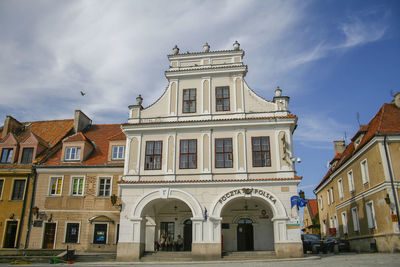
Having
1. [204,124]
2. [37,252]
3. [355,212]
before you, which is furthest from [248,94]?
[37,252]

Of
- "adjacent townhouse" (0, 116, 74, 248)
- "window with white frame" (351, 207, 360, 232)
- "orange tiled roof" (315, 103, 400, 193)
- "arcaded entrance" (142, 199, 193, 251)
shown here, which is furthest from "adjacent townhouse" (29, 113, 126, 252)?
"window with white frame" (351, 207, 360, 232)

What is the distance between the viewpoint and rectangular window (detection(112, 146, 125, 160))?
27462mm

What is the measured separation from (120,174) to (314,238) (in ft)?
51.7

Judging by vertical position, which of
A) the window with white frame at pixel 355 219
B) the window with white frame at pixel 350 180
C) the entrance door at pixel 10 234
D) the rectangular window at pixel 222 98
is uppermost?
the rectangular window at pixel 222 98

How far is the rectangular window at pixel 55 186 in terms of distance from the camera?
1061 inches

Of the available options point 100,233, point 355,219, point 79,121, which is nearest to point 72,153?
point 79,121

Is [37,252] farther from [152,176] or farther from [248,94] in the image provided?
[248,94]

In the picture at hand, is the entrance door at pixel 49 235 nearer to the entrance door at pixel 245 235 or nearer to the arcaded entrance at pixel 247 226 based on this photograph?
the arcaded entrance at pixel 247 226

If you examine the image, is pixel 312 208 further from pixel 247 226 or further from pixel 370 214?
pixel 247 226

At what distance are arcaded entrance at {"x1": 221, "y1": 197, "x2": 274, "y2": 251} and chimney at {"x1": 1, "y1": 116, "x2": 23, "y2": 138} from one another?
2136 centimetres

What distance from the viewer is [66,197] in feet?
87.0

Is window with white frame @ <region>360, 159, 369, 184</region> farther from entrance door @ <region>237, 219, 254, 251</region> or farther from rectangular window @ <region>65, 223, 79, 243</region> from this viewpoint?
rectangular window @ <region>65, 223, 79, 243</region>

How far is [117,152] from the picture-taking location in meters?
27.6

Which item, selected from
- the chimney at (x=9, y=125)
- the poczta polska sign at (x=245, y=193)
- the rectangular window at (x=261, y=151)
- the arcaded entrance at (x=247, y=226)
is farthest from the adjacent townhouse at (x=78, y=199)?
the rectangular window at (x=261, y=151)
